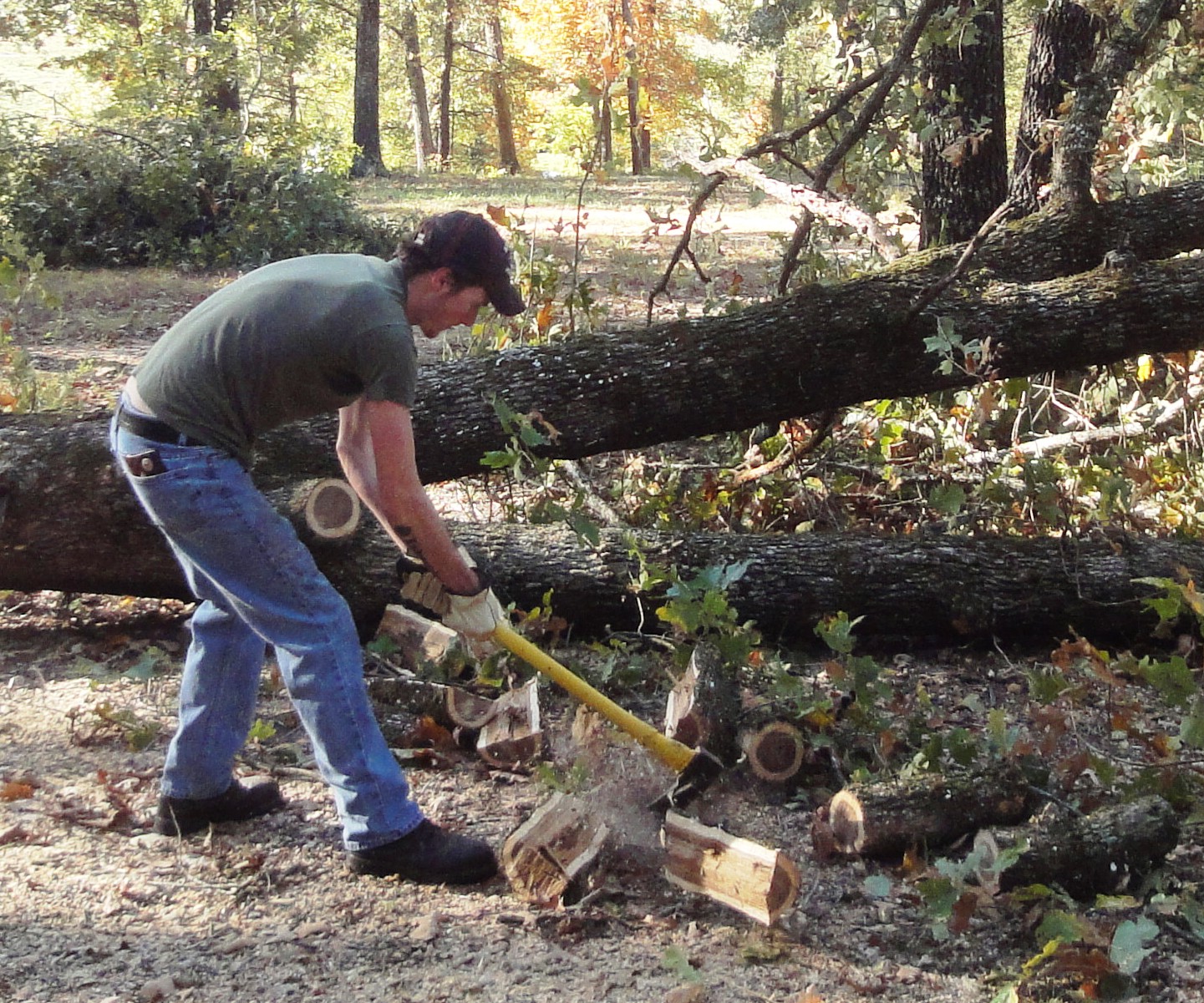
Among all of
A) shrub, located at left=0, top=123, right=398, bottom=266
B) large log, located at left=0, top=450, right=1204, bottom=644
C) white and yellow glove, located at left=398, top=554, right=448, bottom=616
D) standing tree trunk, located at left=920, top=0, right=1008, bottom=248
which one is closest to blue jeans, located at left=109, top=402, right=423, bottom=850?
white and yellow glove, located at left=398, top=554, right=448, bottom=616

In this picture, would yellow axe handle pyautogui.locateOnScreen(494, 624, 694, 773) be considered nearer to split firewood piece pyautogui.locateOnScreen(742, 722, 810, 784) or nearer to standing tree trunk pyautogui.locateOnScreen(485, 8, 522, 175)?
split firewood piece pyautogui.locateOnScreen(742, 722, 810, 784)

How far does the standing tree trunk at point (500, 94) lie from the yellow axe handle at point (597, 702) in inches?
884

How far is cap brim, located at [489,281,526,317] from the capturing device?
2.61 meters

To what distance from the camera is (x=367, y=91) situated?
18766 millimetres

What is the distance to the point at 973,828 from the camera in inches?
114

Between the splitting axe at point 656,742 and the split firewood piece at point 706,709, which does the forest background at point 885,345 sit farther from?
the splitting axe at point 656,742

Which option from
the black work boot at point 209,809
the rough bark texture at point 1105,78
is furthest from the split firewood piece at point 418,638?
the rough bark texture at point 1105,78

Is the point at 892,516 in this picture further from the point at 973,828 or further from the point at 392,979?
the point at 392,979

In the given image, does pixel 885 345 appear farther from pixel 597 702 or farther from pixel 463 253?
pixel 463 253

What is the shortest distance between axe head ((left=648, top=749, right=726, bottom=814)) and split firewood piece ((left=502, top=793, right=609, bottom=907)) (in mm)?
357

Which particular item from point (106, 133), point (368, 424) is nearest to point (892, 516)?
point (368, 424)

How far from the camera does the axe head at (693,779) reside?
3.02m

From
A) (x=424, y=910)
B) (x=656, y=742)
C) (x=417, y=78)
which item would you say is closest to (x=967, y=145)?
(x=656, y=742)

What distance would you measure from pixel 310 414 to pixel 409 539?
390 millimetres
